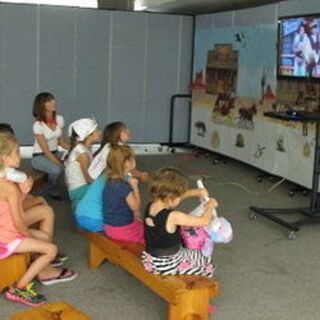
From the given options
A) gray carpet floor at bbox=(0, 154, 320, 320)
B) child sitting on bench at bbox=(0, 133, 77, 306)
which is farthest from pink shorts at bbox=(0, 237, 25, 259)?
gray carpet floor at bbox=(0, 154, 320, 320)

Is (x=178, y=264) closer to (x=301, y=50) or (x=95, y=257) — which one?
(x=95, y=257)

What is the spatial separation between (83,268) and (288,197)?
9.03 feet

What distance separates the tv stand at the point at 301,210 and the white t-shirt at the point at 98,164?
4.61ft

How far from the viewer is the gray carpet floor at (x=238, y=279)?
10.2ft

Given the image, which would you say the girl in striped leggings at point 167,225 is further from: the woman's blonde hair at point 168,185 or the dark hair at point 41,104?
the dark hair at point 41,104

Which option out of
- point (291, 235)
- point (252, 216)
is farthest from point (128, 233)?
point (252, 216)

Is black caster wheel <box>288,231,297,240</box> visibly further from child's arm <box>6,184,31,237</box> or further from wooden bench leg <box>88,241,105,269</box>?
child's arm <box>6,184,31,237</box>

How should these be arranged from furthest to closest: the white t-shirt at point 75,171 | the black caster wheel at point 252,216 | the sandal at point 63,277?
1. the black caster wheel at point 252,216
2. the white t-shirt at point 75,171
3. the sandal at point 63,277

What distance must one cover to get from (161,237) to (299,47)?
120 inches

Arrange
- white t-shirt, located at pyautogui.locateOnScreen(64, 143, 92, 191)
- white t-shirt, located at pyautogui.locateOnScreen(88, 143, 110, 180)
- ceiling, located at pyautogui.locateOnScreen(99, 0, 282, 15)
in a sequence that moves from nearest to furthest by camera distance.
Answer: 1. white t-shirt, located at pyautogui.locateOnScreen(88, 143, 110, 180)
2. white t-shirt, located at pyautogui.locateOnScreen(64, 143, 92, 191)
3. ceiling, located at pyautogui.locateOnScreen(99, 0, 282, 15)

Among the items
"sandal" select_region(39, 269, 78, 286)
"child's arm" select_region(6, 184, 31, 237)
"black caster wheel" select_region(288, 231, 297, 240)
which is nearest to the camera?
"child's arm" select_region(6, 184, 31, 237)

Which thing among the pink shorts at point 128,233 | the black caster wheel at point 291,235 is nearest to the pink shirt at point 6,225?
the pink shorts at point 128,233

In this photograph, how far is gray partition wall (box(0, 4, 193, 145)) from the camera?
25.0ft

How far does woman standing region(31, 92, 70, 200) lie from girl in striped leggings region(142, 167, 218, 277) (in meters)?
2.34
